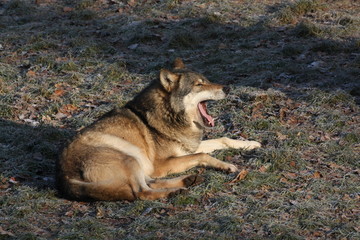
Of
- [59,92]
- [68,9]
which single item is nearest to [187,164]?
[59,92]

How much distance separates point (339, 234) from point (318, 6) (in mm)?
8989

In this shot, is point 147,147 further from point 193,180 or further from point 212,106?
point 212,106

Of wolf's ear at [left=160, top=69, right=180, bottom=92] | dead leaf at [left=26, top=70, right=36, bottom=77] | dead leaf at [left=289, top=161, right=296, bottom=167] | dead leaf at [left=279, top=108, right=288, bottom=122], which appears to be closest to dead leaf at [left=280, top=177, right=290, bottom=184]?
dead leaf at [left=289, top=161, right=296, bottom=167]

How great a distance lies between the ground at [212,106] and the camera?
19.1 ft

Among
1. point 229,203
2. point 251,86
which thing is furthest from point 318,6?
point 229,203

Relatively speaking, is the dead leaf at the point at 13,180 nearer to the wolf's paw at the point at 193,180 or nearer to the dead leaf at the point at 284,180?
the wolf's paw at the point at 193,180

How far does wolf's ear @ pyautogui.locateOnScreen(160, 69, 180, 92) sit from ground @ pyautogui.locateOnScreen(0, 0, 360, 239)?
1.17 metres

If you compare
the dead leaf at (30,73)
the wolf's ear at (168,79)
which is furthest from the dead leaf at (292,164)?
the dead leaf at (30,73)

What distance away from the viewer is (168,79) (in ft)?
23.6

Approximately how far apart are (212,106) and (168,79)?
2452 millimetres

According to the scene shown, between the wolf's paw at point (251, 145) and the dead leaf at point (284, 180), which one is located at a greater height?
the dead leaf at point (284, 180)

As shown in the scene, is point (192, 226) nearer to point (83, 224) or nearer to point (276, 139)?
point (83, 224)

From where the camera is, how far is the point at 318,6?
13.4 meters

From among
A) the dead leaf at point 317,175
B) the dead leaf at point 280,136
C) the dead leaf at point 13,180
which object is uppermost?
the dead leaf at point 317,175
